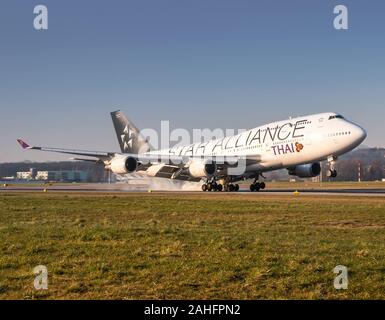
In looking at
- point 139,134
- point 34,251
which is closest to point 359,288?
point 34,251

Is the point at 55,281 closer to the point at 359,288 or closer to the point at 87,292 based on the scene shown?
the point at 87,292

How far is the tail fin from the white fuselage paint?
17.4 m

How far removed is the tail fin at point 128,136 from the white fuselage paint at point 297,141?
17.4m

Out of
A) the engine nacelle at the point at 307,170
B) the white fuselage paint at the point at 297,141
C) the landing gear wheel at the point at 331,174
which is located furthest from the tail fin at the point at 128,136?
the landing gear wheel at the point at 331,174

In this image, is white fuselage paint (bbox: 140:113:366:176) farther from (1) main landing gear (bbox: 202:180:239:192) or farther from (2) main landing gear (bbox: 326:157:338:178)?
(1) main landing gear (bbox: 202:180:239:192)

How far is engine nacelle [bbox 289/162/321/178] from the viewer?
50250 millimetres

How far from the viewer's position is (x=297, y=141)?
4338 cm

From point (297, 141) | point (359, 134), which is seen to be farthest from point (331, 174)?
point (297, 141)

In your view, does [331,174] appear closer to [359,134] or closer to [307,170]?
[359,134]

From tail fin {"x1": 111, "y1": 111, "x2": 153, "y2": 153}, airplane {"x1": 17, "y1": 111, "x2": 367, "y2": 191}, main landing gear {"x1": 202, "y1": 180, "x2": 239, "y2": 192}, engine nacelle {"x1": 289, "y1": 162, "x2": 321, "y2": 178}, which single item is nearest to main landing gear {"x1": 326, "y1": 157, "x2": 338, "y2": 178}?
airplane {"x1": 17, "y1": 111, "x2": 367, "y2": 191}

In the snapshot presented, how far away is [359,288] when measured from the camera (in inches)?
338

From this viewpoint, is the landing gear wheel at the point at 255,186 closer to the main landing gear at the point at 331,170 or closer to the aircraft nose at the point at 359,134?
the main landing gear at the point at 331,170
